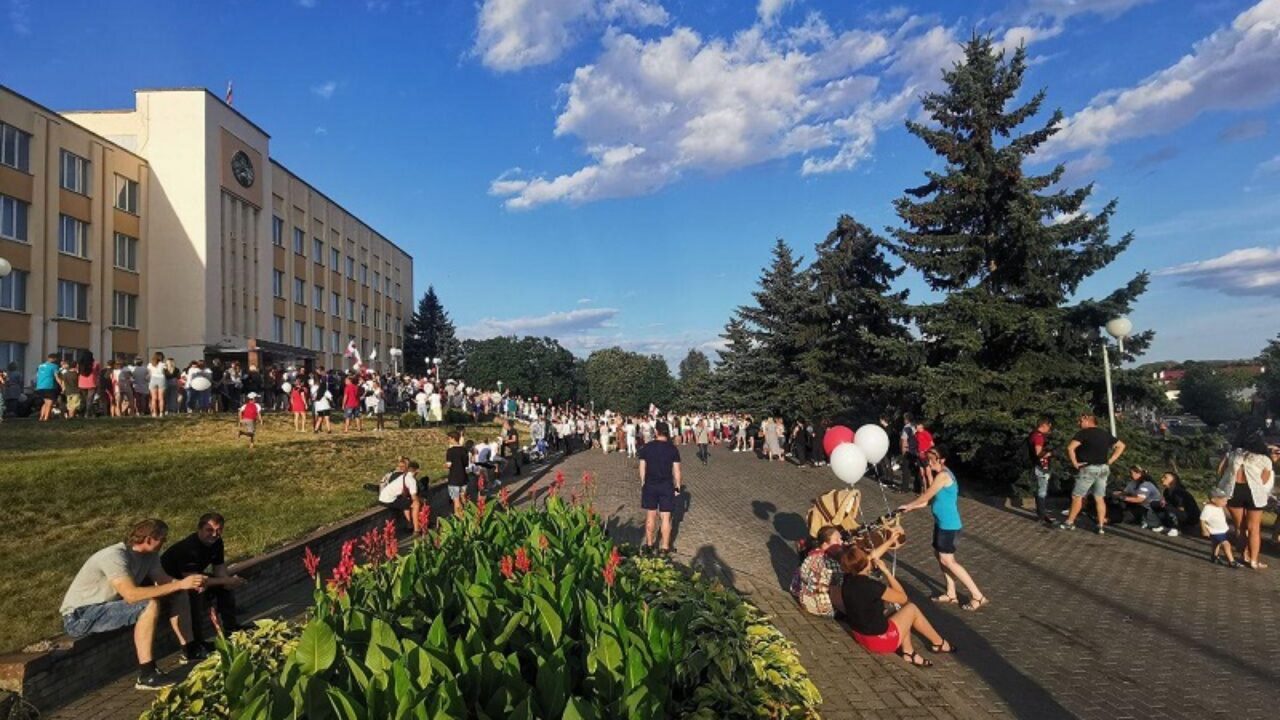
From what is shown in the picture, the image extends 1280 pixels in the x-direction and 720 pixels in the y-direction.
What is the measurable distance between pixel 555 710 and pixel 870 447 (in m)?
8.38

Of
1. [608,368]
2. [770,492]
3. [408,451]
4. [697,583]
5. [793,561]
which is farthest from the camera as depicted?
[608,368]

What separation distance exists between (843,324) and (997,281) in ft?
47.2

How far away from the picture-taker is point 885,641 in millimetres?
6199

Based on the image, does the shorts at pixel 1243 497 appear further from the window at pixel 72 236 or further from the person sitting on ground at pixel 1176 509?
the window at pixel 72 236

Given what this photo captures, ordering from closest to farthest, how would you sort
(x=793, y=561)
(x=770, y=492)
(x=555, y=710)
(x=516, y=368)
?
(x=555, y=710) < (x=793, y=561) < (x=770, y=492) < (x=516, y=368)

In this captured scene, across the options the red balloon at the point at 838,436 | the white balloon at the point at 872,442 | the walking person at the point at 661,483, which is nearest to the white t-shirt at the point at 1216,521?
the white balloon at the point at 872,442

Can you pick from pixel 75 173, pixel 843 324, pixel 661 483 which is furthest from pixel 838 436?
pixel 75 173

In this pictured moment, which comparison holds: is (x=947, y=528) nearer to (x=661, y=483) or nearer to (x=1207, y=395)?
(x=661, y=483)

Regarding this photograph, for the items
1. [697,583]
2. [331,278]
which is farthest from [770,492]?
[331,278]

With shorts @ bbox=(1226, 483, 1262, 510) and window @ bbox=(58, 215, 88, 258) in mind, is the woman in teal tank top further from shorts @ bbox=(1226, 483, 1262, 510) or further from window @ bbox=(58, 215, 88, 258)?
window @ bbox=(58, 215, 88, 258)

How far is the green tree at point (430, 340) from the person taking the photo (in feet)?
240

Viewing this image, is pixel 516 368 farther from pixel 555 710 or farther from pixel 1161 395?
pixel 555 710

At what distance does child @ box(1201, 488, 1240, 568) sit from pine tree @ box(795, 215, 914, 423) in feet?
52.9

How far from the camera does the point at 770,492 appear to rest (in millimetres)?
17984
